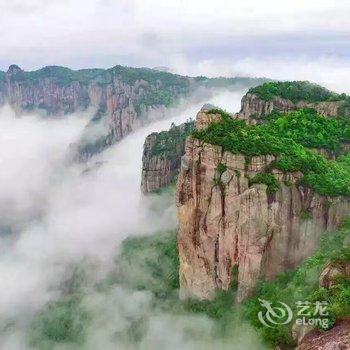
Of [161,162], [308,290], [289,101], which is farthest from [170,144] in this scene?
[308,290]

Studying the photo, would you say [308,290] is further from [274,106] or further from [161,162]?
[161,162]

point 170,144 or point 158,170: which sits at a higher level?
point 170,144

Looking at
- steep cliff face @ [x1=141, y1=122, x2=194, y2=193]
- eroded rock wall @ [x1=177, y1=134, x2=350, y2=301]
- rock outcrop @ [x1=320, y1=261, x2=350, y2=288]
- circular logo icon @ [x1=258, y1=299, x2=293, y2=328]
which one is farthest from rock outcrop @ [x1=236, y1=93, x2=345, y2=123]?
rock outcrop @ [x1=320, y1=261, x2=350, y2=288]

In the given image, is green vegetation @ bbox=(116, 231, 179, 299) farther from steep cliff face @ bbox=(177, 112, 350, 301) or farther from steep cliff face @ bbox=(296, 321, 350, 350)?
steep cliff face @ bbox=(296, 321, 350, 350)

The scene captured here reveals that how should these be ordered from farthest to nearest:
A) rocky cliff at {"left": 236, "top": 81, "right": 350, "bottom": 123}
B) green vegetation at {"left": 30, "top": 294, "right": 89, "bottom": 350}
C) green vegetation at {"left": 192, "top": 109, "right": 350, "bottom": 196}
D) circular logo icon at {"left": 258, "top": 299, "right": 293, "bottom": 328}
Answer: rocky cliff at {"left": 236, "top": 81, "right": 350, "bottom": 123} < green vegetation at {"left": 30, "top": 294, "right": 89, "bottom": 350} < green vegetation at {"left": 192, "top": 109, "right": 350, "bottom": 196} < circular logo icon at {"left": 258, "top": 299, "right": 293, "bottom": 328}

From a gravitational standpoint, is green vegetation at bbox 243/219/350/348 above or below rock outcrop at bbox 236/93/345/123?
below

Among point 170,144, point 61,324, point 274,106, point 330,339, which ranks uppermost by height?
point 274,106

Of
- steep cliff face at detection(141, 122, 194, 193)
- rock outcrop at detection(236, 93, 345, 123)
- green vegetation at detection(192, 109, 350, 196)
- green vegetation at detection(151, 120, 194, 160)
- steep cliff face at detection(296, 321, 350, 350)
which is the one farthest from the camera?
green vegetation at detection(151, 120, 194, 160)
